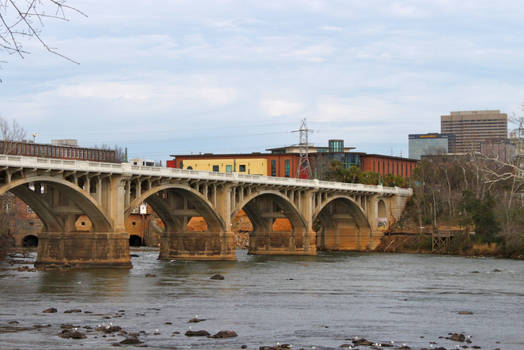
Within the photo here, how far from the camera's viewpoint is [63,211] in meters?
74.2

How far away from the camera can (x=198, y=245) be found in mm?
93188

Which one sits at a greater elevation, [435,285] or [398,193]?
[398,193]

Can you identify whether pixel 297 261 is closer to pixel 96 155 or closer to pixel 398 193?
pixel 398 193

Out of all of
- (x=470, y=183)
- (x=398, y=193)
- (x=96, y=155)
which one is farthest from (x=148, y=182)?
(x=96, y=155)

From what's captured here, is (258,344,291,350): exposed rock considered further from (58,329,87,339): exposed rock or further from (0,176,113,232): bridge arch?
(0,176,113,232): bridge arch

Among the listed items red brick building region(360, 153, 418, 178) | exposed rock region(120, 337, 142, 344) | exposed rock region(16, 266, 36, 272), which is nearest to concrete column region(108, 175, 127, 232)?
exposed rock region(16, 266, 36, 272)

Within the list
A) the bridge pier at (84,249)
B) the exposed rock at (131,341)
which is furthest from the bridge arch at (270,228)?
the exposed rock at (131,341)

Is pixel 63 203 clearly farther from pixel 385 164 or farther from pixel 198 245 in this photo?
pixel 385 164

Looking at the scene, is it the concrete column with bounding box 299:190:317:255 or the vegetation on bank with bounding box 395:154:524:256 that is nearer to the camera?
the vegetation on bank with bounding box 395:154:524:256

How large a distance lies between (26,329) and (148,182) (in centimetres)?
4396

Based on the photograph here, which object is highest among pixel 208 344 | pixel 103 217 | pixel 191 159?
pixel 191 159

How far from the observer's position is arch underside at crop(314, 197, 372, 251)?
125 metres

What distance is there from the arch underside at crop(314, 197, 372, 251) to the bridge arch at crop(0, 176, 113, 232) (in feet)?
178

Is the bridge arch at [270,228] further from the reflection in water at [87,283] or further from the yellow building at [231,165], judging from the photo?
the yellow building at [231,165]
